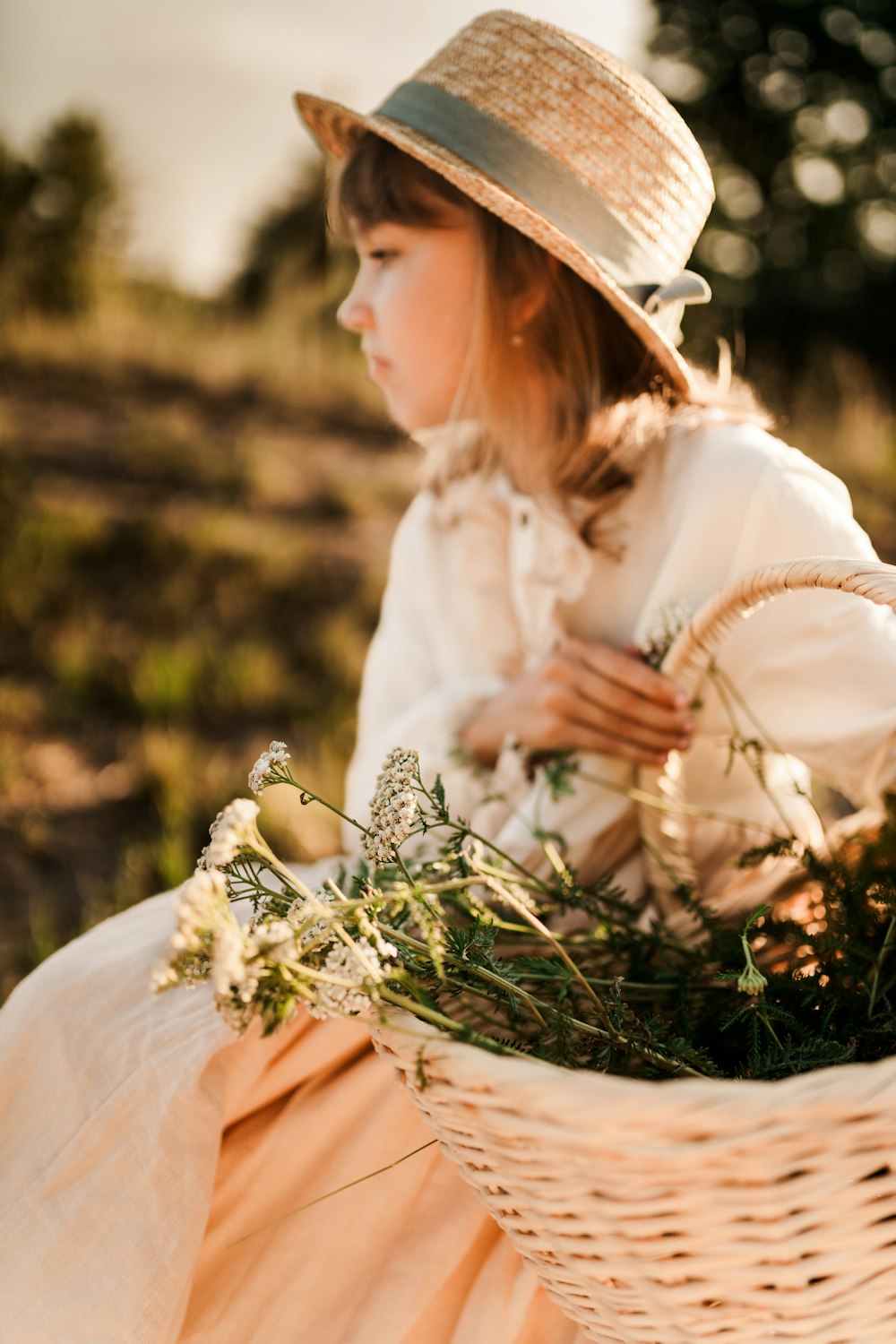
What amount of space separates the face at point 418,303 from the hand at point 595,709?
1.39 feet

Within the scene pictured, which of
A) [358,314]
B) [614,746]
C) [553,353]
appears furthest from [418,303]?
[614,746]

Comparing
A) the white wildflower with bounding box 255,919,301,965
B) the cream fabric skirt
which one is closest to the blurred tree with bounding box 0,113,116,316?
the cream fabric skirt

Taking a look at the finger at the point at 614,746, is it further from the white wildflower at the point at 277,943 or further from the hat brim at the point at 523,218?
the white wildflower at the point at 277,943

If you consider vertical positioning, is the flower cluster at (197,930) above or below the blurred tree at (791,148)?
above

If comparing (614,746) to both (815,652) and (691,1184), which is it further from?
(691,1184)

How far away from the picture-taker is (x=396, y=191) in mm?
1430

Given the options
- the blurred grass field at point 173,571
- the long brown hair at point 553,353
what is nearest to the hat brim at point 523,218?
the long brown hair at point 553,353

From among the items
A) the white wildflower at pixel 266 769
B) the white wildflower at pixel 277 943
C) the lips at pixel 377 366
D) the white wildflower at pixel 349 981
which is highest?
the lips at pixel 377 366

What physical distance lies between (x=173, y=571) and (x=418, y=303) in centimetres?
226

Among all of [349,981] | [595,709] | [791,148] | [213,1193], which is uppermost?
[349,981]

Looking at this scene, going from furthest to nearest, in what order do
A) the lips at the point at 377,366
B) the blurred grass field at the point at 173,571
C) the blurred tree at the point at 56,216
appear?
the blurred tree at the point at 56,216, the blurred grass field at the point at 173,571, the lips at the point at 377,366

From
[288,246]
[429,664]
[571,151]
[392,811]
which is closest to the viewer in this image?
[392,811]

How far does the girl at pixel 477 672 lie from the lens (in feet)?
3.42

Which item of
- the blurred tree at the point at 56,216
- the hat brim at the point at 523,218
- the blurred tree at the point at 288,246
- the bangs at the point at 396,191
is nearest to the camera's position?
the hat brim at the point at 523,218
